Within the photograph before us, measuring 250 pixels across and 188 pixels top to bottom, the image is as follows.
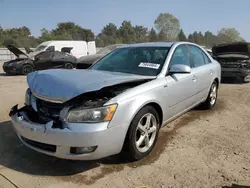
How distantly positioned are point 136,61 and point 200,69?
1.38 metres

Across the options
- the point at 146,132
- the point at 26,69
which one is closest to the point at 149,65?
the point at 146,132

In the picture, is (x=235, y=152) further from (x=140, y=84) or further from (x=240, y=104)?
(x=240, y=104)

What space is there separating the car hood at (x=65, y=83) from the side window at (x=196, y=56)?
4.79 feet

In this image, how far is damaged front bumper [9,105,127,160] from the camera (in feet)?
8.41

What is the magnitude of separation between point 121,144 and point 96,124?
424mm

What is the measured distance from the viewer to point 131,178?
107 inches

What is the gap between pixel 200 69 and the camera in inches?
180

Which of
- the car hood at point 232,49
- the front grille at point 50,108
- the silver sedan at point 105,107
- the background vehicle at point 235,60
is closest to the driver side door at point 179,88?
the silver sedan at point 105,107

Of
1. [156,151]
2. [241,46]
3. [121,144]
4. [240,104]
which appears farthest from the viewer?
[241,46]

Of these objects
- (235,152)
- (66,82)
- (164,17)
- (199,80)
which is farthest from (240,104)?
(164,17)

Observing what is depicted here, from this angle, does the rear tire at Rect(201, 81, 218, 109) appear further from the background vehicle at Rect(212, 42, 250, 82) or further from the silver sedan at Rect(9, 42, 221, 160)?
the background vehicle at Rect(212, 42, 250, 82)

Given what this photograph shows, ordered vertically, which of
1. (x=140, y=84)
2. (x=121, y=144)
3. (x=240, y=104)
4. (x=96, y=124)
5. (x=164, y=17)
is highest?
(x=164, y=17)

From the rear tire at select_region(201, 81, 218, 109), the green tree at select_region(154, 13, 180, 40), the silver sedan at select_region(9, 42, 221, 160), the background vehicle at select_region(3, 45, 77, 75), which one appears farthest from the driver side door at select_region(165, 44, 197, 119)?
the green tree at select_region(154, 13, 180, 40)

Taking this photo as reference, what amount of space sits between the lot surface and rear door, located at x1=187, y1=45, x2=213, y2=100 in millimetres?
796
